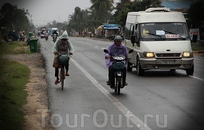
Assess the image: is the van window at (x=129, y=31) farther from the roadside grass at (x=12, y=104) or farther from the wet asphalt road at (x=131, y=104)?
the roadside grass at (x=12, y=104)

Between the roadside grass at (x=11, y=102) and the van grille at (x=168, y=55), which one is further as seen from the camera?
the van grille at (x=168, y=55)

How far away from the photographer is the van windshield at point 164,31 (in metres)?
14.9

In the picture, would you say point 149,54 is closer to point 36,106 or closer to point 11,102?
point 36,106

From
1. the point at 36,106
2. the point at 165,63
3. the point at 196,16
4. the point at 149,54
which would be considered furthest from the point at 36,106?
the point at 196,16

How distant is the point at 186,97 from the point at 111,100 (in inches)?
67.8

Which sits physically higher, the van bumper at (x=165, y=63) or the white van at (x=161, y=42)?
the white van at (x=161, y=42)

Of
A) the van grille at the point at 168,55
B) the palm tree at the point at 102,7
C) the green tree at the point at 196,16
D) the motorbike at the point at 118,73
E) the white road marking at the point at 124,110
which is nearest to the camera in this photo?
the white road marking at the point at 124,110

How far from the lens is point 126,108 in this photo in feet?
28.2

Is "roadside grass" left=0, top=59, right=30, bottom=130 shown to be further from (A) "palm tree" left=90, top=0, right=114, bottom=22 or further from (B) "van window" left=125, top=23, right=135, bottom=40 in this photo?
(A) "palm tree" left=90, top=0, right=114, bottom=22

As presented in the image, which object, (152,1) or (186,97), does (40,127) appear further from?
(152,1)

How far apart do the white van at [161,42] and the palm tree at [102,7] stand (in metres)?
74.9

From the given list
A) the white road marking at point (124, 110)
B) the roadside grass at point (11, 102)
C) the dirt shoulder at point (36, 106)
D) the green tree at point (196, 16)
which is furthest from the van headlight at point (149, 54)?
the green tree at point (196, 16)

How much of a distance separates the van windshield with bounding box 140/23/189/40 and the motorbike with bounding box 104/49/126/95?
163 inches

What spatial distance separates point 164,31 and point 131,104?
6.41m
